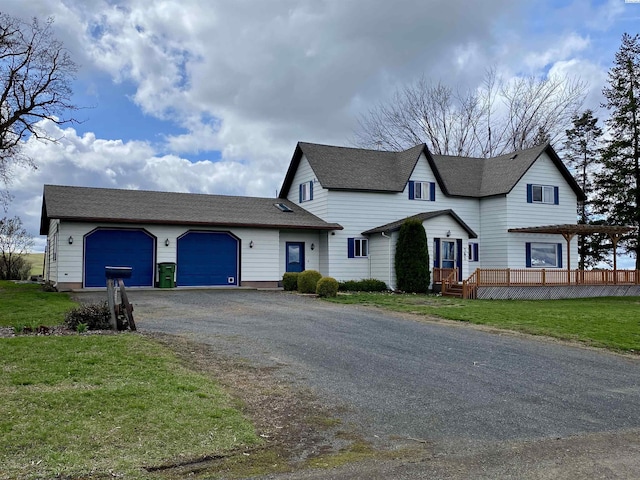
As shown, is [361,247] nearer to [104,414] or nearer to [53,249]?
[53,249]

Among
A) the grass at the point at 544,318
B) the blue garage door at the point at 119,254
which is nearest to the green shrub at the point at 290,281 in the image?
the grass at the point at 544,318

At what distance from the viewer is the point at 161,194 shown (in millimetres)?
28328

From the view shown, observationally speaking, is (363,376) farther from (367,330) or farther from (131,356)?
(367,330)

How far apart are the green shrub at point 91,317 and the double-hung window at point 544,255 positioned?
2384cm

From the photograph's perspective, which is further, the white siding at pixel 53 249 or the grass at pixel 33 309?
the white siding at pixel 53 249

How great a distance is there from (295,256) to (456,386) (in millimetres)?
20418

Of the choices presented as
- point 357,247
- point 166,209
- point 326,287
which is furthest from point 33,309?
point 357,247

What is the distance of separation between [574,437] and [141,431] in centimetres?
449

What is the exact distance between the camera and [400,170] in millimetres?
30141

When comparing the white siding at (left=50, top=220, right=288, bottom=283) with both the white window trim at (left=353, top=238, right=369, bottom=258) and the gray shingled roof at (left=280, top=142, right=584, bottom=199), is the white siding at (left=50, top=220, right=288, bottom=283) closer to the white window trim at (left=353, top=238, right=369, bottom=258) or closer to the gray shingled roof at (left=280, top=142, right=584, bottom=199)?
the white window trim at (left=353, top=238, right=369, bottom=258)

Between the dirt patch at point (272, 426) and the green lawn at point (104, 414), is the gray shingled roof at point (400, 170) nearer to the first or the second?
the dirt patch at point (272, 426)

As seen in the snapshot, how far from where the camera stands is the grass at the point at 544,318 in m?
13.1

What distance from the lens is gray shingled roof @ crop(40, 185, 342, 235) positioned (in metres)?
23.4

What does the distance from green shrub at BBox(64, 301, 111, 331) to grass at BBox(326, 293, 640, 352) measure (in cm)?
909
